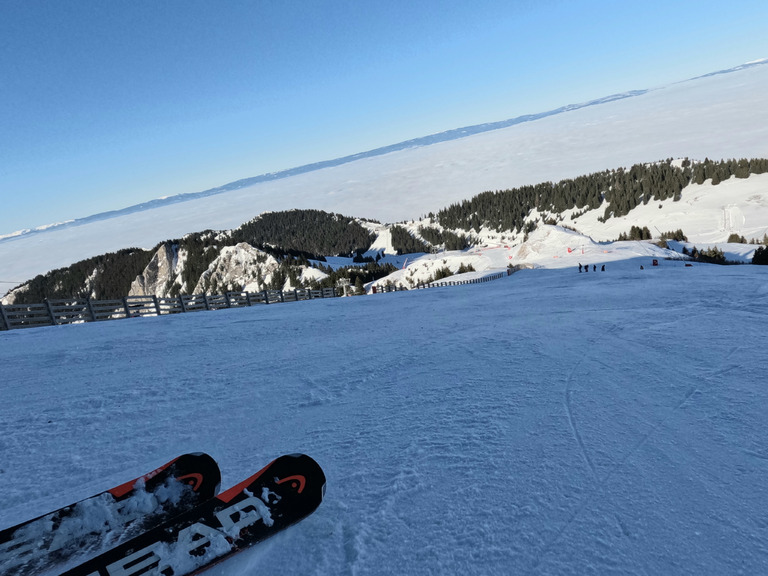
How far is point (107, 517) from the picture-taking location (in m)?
2.91

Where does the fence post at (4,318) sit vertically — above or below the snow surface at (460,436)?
above

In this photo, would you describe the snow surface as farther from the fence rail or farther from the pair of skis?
the fence rail

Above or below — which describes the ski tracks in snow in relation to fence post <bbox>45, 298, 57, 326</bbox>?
below

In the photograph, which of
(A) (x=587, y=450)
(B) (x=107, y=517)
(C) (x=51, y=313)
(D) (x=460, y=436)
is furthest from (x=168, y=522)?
(C) (x=51, y=313)

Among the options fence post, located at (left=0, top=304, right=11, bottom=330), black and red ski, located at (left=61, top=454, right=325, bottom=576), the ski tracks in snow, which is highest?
fence post, located at (left=0, top=304, right=11, bottom=330)

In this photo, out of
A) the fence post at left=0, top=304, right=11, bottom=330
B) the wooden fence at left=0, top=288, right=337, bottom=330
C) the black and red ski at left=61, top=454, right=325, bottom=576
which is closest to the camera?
the black and red ski at left=61, top=454, right=325, bottom=576

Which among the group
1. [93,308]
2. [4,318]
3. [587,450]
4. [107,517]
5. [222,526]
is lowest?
[587,450]

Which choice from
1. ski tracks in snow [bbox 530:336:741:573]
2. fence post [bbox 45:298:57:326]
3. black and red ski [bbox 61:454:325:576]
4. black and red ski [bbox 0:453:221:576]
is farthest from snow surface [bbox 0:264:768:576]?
fence post [bbox 45:298:57:326]

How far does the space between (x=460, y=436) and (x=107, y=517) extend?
3188 millimetres

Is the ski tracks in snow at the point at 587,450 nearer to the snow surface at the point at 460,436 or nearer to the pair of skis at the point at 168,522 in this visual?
the snow surface at the point at 460,436

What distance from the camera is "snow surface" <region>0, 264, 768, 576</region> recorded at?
8.36ft

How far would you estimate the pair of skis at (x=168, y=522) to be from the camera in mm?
2488

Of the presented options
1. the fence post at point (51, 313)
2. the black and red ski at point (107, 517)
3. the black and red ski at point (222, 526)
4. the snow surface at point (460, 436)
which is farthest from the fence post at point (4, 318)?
the black and red ski at point (222, 526)

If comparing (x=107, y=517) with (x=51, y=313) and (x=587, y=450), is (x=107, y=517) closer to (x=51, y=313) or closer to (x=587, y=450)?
(x=587, y=450)
